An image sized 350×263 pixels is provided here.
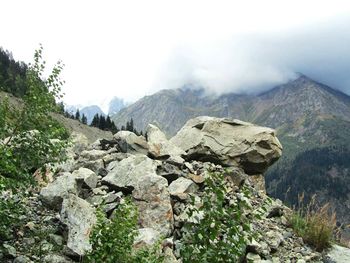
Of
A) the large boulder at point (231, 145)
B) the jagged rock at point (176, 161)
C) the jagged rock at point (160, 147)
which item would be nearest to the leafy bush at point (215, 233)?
the jagged rock at point (176, 161)

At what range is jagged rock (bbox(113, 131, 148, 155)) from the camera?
70.9 ft

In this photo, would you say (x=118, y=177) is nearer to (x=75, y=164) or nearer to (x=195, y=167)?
(x=75, y=164)

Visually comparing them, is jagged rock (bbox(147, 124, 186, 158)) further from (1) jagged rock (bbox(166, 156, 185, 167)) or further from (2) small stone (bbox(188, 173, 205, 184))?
(2) small stone (bbox(188, 173, 205, 184))

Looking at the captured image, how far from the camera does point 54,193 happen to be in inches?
614

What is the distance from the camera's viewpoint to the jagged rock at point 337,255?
16.9 meters

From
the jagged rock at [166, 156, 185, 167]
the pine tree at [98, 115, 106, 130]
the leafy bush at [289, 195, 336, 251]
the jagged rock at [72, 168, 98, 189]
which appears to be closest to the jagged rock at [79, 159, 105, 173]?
the jagged rock at [72, 168, 98, 189]

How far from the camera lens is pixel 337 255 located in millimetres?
17453

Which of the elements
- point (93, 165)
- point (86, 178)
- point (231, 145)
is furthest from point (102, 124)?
point (86, 178)

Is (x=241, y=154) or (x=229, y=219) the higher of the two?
(x=229, y=219)

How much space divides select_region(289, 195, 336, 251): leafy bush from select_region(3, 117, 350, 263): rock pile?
403 millimetres

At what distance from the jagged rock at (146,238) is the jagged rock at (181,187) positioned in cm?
338

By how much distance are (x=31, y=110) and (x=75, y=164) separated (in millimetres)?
8416

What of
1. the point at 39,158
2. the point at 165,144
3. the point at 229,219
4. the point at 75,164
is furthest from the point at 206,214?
the point at 165,144

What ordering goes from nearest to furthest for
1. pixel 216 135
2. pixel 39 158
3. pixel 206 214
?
pixel 206 214 → pixel 39 158 → pixel 216 135
